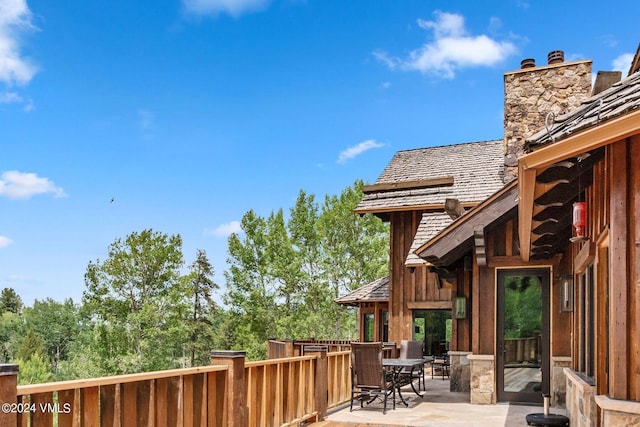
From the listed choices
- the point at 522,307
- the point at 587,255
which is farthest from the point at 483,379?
the point at 587,255

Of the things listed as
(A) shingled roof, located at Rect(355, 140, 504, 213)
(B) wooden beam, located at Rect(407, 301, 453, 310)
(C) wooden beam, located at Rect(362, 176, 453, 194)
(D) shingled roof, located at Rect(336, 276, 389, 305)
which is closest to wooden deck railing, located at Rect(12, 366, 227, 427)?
(B) wooden beam, located at Rect(407, 301, 453, 310)

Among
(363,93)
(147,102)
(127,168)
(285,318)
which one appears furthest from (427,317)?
(127,168)

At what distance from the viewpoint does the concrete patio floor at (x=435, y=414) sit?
7.24m

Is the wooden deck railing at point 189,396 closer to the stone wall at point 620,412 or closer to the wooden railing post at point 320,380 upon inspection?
the wooden railing post at point 320,380

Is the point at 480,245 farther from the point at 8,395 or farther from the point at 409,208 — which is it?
the point at 8,395

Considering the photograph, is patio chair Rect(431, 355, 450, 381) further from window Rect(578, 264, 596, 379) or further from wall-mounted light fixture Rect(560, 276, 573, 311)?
window Rect(578, 264, 596, 379)

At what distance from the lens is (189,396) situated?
15.5 feet

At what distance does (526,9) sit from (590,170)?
15.9 m

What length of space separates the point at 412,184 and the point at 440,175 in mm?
943

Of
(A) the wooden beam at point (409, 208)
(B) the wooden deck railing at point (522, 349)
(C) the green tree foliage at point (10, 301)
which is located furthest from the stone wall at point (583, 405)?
(C) the green tree foliage at point (10, 301)

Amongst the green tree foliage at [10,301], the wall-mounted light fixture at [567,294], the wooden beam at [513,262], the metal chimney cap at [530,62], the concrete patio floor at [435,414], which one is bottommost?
the green tree foliage at [10,301]

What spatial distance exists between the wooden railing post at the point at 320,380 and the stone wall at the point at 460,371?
3.89 meters

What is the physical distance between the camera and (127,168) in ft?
160

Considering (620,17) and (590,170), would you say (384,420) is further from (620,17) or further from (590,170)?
(620,17)
